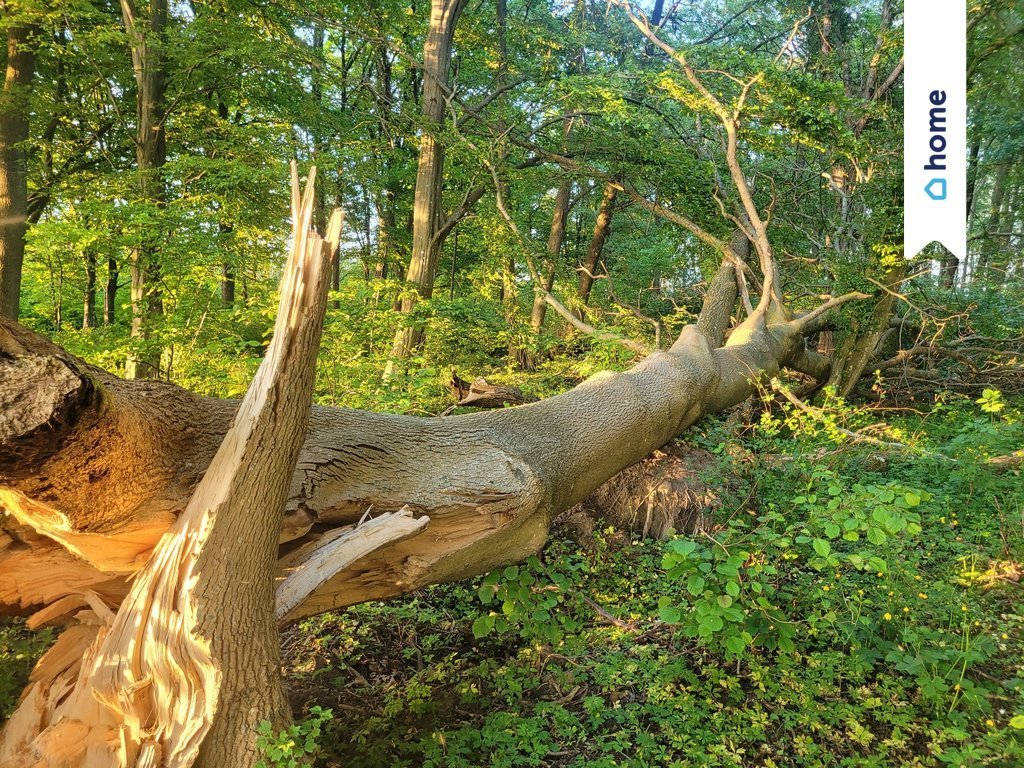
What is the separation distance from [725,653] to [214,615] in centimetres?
257

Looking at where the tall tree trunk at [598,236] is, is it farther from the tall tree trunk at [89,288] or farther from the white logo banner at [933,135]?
the tall tree trunk at [89,288]

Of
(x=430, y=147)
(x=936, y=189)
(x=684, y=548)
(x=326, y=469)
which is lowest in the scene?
(x=684, y=548)

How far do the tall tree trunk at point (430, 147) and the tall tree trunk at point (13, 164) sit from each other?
4.99 metres

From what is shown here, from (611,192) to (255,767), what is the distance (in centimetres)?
925

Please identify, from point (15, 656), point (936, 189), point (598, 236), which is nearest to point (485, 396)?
point (15, 656)

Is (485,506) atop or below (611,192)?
below

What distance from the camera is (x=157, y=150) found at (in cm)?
787

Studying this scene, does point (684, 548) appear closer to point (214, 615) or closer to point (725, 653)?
point (725, 653)

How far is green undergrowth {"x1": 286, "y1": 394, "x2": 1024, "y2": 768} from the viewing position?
7.98 feet

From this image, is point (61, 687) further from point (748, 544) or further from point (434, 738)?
point (748, 544)

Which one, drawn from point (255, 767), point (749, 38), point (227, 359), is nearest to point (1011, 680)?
point (255, 767)

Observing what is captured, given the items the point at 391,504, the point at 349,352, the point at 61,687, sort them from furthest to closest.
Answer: the point at 349,352 → the point at 391,504 → the point at 61,687

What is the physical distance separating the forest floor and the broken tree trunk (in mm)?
523

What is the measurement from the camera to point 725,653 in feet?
9.59
